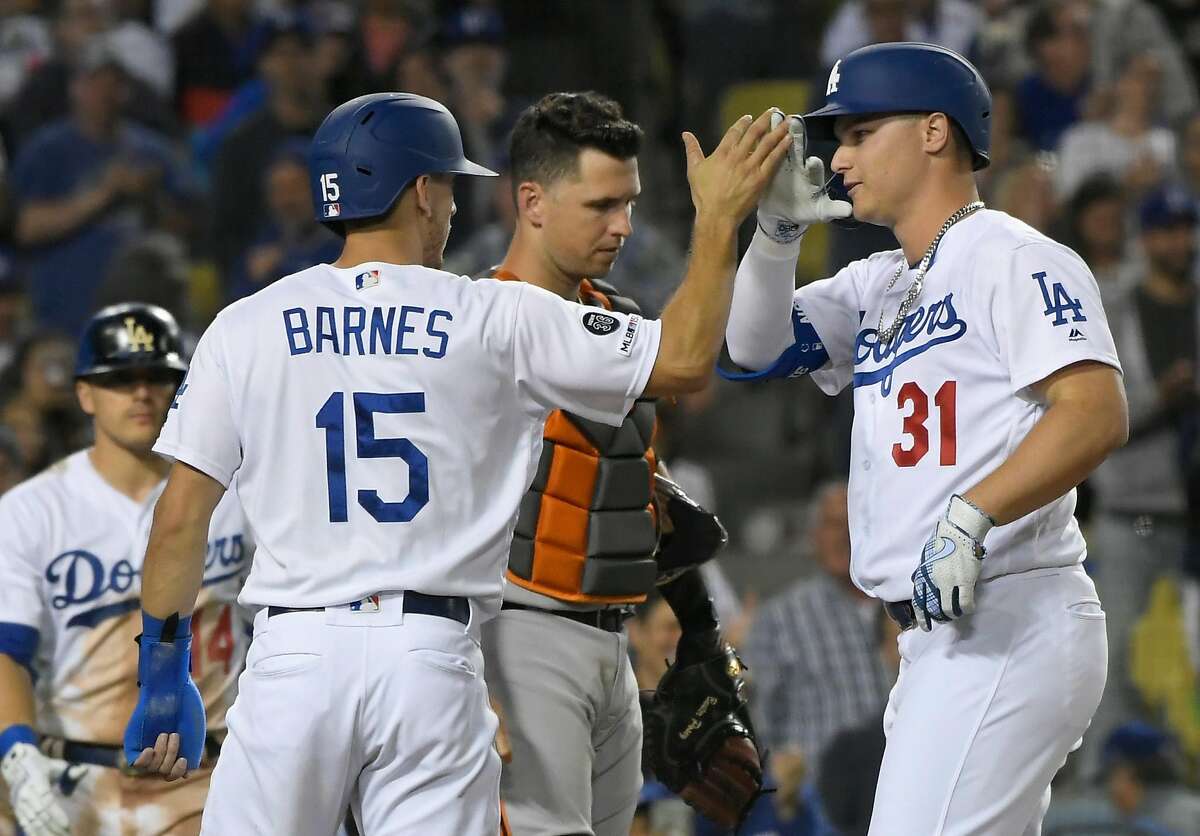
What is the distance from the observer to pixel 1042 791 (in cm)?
366

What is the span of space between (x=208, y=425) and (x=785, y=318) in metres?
1.30

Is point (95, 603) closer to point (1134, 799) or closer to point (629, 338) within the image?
point (629, 338)

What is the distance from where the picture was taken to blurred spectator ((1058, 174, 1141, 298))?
28.5ft

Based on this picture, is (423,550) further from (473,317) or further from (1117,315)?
(1117,315)

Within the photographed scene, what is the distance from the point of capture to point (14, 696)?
4.87 metres

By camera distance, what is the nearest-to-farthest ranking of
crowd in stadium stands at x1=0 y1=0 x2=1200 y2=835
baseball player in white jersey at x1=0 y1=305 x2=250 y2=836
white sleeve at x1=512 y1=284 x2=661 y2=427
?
white sleeve at x1=512 y1=284 x2=661 y2=427, baseball player in white jersey at x1=0 y1=305 x2=250 y2=836, crowd in stadium stands at x1=0 y1=0 x2=1200 y2=835

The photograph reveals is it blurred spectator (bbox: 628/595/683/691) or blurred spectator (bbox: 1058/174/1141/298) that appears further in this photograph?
blurred spectator (bbox: 1058/174/1141/298)

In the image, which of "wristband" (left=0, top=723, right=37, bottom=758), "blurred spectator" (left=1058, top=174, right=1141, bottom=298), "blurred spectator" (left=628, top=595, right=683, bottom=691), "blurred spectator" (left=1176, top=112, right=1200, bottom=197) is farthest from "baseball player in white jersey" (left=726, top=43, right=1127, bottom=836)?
"blurred spectator" (left=1176, top=112, right=1200, bottom=197)

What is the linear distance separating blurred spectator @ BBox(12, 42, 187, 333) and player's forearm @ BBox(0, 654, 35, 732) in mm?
4636

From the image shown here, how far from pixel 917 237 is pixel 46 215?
6.52 metres

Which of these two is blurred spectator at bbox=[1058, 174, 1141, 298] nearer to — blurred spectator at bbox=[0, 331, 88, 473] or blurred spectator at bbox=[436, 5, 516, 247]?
blurred spectator at bbox=[436, 5, 516, 247]

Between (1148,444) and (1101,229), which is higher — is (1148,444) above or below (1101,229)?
below

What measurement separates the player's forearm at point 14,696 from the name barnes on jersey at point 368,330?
5.68 feet

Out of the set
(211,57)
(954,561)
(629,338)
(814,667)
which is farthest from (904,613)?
(211,57)
